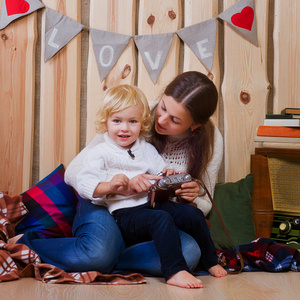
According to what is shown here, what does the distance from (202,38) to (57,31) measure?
2.48 feet

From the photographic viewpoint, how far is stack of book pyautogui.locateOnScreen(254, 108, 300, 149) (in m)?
1.91

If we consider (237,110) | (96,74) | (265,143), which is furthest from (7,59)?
(265,143)

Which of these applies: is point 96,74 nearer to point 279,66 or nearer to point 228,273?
point 279,66

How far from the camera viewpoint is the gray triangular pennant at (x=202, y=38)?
2.15 metres

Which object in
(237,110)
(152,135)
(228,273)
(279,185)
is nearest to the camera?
(228,273)

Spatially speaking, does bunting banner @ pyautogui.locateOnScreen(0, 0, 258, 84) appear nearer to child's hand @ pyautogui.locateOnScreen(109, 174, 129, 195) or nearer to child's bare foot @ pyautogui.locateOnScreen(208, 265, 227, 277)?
child's hand @ pyautogui.locateOnScreen(109, 174, 129, 195)

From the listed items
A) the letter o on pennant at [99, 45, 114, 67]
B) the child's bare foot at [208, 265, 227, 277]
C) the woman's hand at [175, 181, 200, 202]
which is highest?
the letter o on pennant at [99, 45, 114, 67]

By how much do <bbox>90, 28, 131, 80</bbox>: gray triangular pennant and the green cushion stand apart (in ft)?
2.77

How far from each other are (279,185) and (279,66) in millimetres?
655

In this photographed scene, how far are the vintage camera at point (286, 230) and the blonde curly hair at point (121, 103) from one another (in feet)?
2.73

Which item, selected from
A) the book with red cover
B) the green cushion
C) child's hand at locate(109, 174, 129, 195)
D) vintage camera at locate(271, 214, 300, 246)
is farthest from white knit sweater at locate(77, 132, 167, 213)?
vintage camera at locate(271, 214, 300, 246)

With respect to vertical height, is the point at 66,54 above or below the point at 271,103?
above

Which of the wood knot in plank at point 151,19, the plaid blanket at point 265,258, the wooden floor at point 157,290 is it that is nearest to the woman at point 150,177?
the wooden floor at point 157,290

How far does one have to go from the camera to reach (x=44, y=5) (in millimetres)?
2125
